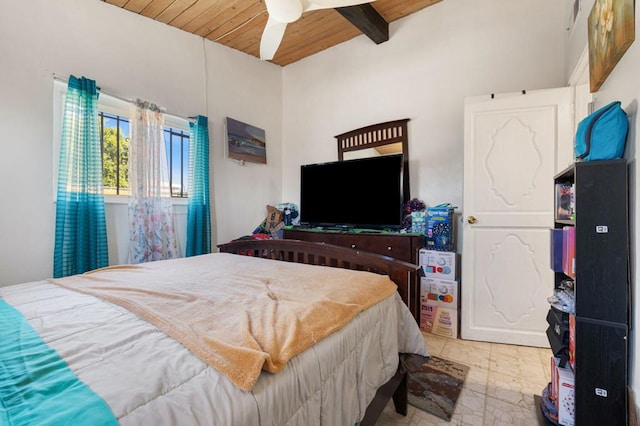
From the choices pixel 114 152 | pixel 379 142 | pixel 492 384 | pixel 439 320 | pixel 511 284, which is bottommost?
pixel 492 384

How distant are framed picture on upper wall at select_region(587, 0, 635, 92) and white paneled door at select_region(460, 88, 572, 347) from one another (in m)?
0.72

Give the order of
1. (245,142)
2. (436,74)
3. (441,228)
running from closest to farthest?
(441,228) < (436,74) < (245,142)

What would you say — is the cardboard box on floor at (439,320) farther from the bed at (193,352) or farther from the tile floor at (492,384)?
the bed at (193,352)

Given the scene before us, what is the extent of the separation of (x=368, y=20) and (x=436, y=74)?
33.6 inches

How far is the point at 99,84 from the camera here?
2508 millimetres

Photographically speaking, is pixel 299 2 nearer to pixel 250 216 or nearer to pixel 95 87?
pixel 95 87

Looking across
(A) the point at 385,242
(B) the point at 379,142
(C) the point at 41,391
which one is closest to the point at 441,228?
(A) the point at 385,242

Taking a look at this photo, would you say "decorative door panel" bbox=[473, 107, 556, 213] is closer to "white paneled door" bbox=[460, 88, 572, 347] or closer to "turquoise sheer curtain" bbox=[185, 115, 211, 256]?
"white paneled door" bbox=[460, 88, 572, 347]

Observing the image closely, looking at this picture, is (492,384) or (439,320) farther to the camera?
(439,320)

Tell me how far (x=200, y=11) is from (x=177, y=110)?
947mm

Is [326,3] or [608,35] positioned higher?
[326,3]

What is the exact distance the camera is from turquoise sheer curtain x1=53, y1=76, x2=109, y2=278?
88.4 inches

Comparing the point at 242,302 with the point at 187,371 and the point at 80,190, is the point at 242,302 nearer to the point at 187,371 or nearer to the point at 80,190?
the point at 187,371

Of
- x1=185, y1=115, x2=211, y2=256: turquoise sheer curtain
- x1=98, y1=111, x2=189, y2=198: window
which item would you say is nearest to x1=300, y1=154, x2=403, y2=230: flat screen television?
x1=185, y1=115, x2=211, y2=256: turquoise sheer curtain
